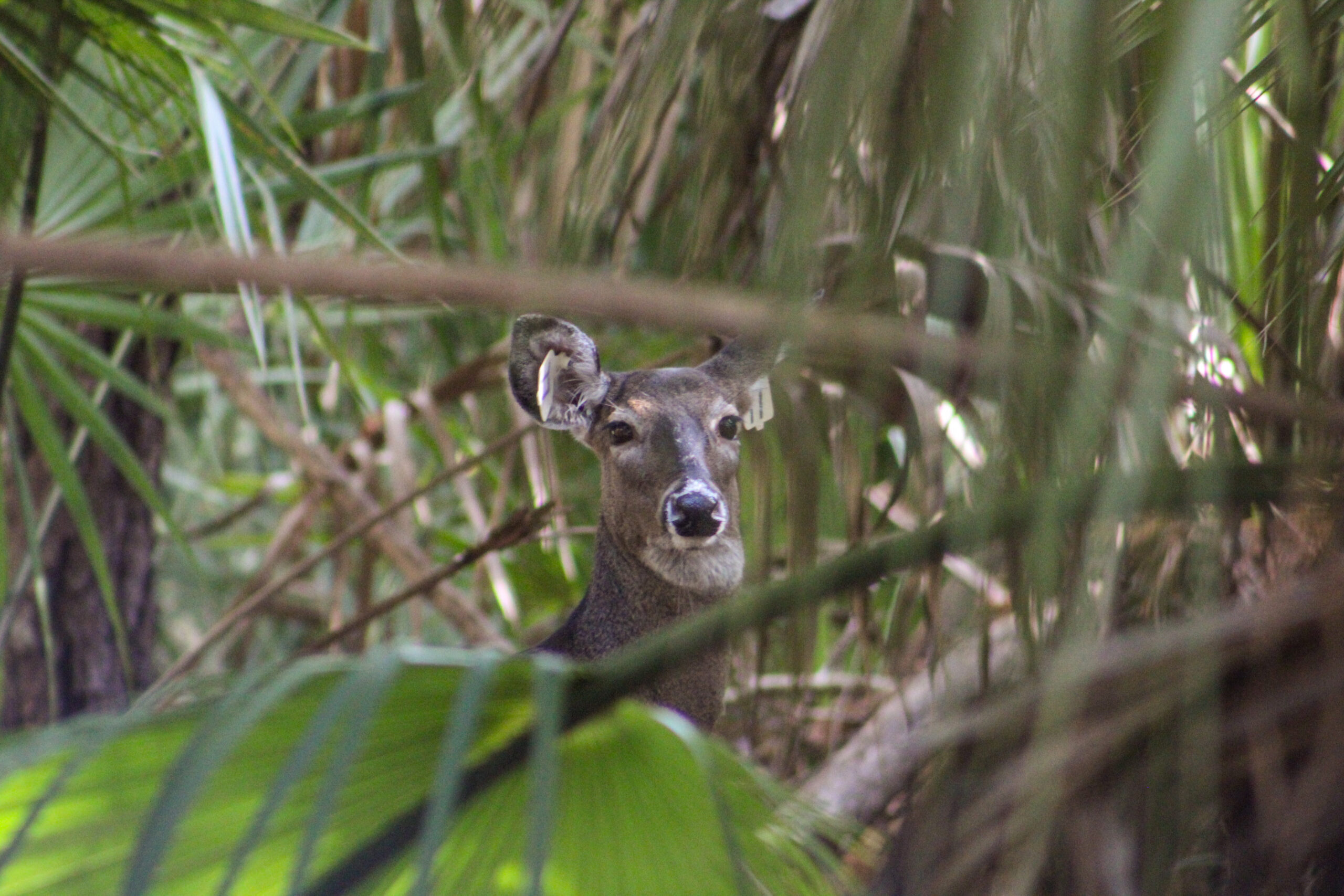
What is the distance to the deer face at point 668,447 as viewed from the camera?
183 cm

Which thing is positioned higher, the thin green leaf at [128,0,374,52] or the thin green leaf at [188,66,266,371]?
the thin green leaf at [128,0,374,52]

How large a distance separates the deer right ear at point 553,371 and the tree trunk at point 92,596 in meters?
3.16

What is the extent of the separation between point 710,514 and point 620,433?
11.0 inches

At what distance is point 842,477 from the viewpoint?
8.88 ft

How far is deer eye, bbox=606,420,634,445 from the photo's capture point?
200 centimetres

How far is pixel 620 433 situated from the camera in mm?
2012

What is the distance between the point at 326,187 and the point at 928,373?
74.5 inches

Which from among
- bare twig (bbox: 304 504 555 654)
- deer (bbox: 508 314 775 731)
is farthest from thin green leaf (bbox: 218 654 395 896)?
bare twig (bbox: 304 504 555 654)

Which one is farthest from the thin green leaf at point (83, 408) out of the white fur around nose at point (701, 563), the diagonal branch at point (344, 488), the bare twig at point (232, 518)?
the white fur around nose at point (701, 563)

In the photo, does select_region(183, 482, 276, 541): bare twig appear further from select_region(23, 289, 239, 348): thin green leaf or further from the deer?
the deer

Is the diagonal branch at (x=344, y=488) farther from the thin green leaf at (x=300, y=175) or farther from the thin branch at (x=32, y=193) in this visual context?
the thin green leaf at (x=300, y=175)

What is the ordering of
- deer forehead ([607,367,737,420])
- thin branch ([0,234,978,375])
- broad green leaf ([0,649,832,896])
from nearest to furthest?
thin branch ([0,234,978,375])
broad green leaf ([0,649,832,896])
deer forehead ([607,367,737,420])

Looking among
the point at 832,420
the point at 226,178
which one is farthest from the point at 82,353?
the point at 832,420

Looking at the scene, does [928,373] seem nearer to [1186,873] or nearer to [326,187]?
[1186,873]
